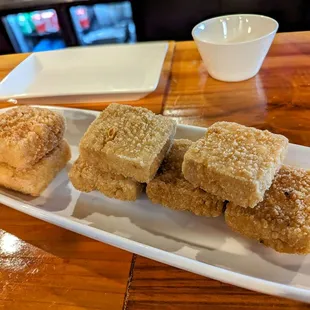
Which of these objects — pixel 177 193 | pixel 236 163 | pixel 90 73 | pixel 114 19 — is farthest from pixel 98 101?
pixel 114 19

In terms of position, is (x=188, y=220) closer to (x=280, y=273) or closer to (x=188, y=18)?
(x=280, y=273)

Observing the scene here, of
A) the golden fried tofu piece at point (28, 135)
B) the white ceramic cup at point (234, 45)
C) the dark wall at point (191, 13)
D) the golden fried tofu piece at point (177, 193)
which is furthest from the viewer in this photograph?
the dark wall at point (191, 13)

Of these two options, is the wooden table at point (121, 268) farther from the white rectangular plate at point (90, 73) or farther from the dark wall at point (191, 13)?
the dark wall at point (191, 13)

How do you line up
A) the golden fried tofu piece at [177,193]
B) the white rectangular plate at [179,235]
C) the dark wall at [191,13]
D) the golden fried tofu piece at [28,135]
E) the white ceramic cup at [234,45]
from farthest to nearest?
the dark wall at [191,13] < the white ceramic cup at [234,45] < the golden fried tofu piece at [28,135] < the golden fried tofu piece at [177,193] < the white rectangular plate at [179,235]

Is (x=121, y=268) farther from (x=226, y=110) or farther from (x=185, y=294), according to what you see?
(x=226, y=110)

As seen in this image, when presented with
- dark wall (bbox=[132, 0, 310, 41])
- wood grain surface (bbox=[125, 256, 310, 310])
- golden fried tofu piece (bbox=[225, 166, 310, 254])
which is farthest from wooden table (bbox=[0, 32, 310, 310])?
dark wall (bbox=[132, 0, 310, 41])

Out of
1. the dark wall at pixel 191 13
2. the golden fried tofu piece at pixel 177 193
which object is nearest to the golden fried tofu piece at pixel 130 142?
the golden fried tofu piece at pixel 177 193
